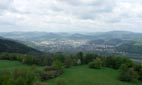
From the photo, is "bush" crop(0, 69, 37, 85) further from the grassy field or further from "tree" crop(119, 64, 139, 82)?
"tree" crop(119, 64, 139, 82)

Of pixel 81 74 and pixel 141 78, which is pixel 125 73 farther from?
pixel 81 74

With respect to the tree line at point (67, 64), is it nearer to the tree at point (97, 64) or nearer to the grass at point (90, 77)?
the tree at point (97, 64)

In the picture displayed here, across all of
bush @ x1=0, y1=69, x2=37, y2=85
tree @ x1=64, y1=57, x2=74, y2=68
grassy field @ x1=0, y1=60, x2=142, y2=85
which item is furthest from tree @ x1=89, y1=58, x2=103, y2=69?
bush @ x1=0, y1=69, x2=37, y2=85

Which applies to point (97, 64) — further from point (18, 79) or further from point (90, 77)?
point (18, 79)

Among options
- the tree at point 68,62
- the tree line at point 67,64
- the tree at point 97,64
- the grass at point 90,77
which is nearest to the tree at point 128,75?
the tree line at point 67,64

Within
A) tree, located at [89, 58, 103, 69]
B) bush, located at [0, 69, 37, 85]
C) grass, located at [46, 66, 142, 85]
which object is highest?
bush, located at [0, 69, 37, 85]

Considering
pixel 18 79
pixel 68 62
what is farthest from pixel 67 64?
pixel 18 79

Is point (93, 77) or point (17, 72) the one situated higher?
point (17, 72)

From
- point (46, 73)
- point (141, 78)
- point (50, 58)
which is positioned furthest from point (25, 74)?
point (50, 58)

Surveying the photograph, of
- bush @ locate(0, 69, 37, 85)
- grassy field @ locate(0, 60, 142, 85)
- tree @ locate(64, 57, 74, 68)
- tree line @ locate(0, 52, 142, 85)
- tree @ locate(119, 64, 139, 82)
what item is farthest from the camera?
tree @ locate(64, 57, 74, 68)
